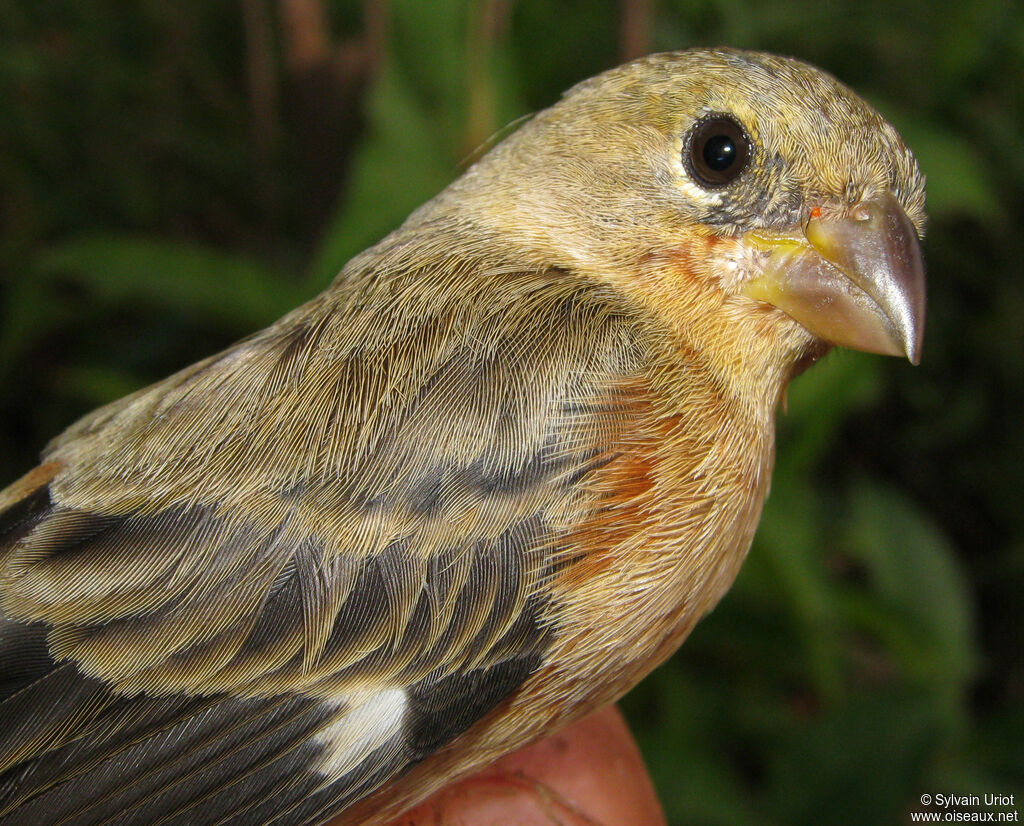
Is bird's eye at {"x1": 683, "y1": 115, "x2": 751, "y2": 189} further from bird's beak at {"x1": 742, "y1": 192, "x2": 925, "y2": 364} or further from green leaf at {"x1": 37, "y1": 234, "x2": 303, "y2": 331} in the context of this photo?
green leaf at {"x1": 37, "y1": 234, "x2": 303, "y2": 331}

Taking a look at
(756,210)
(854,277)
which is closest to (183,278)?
(756,210)

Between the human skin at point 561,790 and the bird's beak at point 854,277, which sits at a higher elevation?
the bird's beak at point 854,277

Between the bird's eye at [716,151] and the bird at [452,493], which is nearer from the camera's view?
the bird at [452,493]

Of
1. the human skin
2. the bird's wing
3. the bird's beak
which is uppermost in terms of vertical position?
the bird's beak

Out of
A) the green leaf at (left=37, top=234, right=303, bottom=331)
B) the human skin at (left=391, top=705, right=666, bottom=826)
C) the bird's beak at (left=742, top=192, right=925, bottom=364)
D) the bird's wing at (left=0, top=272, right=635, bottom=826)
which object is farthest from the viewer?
the green leaf at (left=37, top=234, right=303, bottom=331)

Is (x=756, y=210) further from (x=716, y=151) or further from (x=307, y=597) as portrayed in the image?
(x=307, y=597)

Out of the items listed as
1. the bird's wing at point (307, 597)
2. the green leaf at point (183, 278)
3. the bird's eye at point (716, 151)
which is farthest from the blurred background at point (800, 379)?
the bird's wing at point (307, 597)

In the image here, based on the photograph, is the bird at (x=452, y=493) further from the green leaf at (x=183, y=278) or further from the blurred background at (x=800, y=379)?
the green leaf at (x=183, y=278)

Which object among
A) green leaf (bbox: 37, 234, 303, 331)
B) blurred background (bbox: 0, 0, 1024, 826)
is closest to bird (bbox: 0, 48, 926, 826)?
blurred background (bbox: 0, 0, 1024, 826)
